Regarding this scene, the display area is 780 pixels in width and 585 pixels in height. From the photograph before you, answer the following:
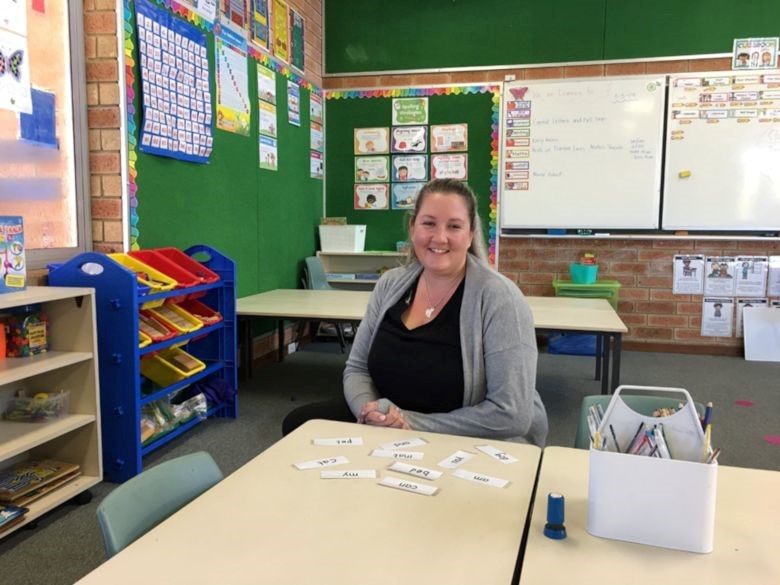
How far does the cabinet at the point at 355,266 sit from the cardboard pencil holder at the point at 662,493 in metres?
4.45

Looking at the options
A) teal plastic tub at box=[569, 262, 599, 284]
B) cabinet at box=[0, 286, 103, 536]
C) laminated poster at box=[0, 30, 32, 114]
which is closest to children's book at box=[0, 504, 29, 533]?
cabinet at box=[0, 286, 103, 536]

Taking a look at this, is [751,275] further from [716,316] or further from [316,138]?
[316,138]

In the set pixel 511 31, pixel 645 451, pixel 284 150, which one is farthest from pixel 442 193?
pixel 511 31

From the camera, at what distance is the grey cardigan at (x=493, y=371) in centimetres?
167

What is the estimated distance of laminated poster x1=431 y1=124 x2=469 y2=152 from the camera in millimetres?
5438

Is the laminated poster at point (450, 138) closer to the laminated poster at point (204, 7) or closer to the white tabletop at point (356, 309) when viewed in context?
the white tabletop at point (356, 309)

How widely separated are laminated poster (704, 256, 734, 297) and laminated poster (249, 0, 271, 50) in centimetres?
394

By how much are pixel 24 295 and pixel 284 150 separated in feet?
9.58

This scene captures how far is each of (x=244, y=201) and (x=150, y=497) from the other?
3315 millimetres

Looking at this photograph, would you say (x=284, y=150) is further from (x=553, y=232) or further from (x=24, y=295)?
(x=24, y=295)

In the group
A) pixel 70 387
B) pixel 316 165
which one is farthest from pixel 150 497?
pixel 316 165

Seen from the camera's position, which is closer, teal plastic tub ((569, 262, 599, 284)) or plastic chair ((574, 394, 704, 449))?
plastic chair ((574, 394, 704, 449))

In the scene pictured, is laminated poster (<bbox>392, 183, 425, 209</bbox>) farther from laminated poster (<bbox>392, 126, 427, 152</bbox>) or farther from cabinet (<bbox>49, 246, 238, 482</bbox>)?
cabinet (<bbox>49, 246, 238, 482</bbox>)

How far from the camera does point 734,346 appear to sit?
5.20 metres
